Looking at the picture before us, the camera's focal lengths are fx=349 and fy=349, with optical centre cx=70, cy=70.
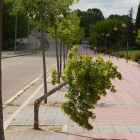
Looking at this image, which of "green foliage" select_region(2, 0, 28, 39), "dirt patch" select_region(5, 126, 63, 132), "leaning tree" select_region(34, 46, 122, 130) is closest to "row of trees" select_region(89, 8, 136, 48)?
"green foliage" select_region(2, 0, 28, 39)

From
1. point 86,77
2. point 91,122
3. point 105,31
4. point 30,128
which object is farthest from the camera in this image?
point 105,31

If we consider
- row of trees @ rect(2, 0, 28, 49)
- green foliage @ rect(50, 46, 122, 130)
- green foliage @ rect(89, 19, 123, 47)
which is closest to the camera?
green foliage @ rect(50, 46, 122, 130)

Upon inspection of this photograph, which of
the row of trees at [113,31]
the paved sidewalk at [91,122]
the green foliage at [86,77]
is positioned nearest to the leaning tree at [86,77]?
the green foliage at [86,77]

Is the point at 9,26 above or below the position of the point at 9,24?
below

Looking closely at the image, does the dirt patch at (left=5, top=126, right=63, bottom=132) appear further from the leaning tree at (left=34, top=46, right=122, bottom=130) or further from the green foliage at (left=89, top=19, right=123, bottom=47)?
the green foliage at (left=89, top=19, right=123, bottom=47)

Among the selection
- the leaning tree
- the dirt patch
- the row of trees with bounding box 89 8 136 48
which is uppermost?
the row of trees with bounding box 89 8 136 48

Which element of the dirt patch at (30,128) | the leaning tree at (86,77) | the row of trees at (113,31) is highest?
the row of trees at (113,31)

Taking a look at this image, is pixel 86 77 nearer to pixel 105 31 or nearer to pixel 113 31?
pixel 113 31

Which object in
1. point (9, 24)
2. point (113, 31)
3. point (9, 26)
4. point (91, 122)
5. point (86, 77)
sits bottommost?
point (91, 122)

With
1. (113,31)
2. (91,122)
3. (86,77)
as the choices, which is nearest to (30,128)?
(91,122)

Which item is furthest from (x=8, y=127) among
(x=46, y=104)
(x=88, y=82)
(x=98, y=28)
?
(x=98, y=28)

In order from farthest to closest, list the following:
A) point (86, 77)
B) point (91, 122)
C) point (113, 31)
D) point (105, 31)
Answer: point (105, 31) < point (113, 31) < point (91, 122) < point (86, 77)

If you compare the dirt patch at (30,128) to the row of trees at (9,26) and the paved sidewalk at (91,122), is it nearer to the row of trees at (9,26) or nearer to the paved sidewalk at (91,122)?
the paved sidewalk at (91,122)

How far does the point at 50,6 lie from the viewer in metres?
12.5
